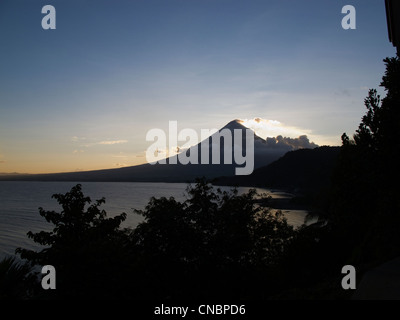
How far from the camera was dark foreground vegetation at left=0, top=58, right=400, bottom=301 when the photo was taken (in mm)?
9125

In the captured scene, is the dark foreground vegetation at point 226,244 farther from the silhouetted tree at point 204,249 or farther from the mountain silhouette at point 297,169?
the mountain silhouette at point 297,169

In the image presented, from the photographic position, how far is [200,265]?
43.1 ft

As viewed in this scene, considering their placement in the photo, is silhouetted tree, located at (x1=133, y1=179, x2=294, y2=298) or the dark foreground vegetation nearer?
the dark foreground vegetation

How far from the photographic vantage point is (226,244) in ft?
44.0

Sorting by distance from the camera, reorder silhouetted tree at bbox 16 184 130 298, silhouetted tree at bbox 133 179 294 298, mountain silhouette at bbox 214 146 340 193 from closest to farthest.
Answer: silhouetted tree at bbox 16 184 130 298 → silhouetted tree at bbox 133 179 294 298 → mountain silhouette at bbox 214 146 340 193

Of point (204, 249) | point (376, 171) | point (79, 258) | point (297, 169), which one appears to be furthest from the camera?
point (297, 169)

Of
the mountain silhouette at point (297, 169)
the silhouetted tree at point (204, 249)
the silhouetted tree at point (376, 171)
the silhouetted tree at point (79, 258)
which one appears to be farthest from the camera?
the mountain silhouette at point (297, 169)

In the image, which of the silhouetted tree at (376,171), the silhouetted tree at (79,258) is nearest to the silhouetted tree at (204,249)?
the silhouetted tree at (79,258)

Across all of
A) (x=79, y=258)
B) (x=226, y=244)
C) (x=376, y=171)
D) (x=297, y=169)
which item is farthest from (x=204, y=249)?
(x=297, y=169)

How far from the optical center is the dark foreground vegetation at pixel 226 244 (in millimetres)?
9125

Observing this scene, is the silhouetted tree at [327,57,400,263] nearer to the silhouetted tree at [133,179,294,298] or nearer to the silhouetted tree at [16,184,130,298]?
the silhouetted tree at [133,179,294,298]

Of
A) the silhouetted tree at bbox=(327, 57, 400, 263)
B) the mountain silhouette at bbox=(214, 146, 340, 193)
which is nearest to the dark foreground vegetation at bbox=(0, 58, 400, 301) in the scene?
the silhouetted tree at bbox=(327, 57, 400, 263)

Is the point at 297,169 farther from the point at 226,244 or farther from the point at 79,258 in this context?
the point at 79,258
